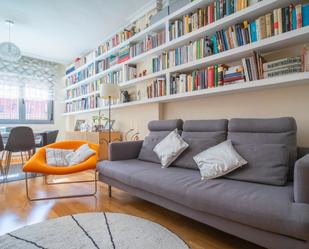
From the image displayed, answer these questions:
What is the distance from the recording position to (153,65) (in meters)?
3.14

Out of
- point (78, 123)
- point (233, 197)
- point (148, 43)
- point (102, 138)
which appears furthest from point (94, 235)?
point (78, 123)

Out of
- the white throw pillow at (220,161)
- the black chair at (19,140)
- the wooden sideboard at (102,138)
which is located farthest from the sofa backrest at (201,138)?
the black chair at (19,140)

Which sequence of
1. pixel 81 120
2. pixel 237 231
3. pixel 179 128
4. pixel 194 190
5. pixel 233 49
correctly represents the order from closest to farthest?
pixel 237 231 < pixel 194 190 < pixel 233 49 < pixel 179 128 < pixel 81 120

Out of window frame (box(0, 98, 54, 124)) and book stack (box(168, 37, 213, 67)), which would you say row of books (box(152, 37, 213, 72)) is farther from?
window frame (box(0, 98, 54, 124))

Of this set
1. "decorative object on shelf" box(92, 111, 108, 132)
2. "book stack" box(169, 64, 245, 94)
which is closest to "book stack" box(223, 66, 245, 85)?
"book stack" box(169, 64, 245, 94)

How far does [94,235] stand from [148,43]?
2703 mm

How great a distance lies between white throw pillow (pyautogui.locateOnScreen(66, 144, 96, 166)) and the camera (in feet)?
8.58

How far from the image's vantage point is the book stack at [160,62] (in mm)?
2934

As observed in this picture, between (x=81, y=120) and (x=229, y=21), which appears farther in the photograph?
(x=81, y=120)

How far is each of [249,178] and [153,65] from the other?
217cm

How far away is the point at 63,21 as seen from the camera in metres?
3.60

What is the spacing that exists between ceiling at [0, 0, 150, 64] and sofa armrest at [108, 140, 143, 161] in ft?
7.11

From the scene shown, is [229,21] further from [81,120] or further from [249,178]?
[81,120]

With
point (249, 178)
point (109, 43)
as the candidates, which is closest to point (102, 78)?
point (109, 43)
